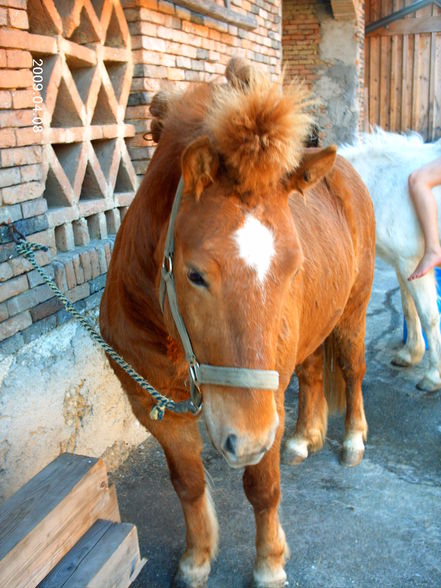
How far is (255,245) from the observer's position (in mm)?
1461

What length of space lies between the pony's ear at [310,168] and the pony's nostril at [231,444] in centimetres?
76

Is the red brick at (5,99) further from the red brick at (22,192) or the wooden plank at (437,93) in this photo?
the wooden plank at (437,93)

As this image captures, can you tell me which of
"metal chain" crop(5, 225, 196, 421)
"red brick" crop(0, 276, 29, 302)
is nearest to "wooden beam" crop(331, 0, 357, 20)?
"red brick" crop(0, 276, 29, 302)

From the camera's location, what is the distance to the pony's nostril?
1448 millimetres

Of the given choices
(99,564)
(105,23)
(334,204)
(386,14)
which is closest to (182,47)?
(105,23)

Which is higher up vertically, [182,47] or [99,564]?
[182,47]

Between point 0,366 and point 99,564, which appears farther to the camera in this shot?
point 0,366

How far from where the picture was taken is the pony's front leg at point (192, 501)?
2.35 m

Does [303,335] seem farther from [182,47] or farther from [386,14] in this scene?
[386,14]

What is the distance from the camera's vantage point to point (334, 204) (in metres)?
2.88

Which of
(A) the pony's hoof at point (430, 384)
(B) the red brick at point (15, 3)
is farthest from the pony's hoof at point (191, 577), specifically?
(B) the red brick at point (15, 3)

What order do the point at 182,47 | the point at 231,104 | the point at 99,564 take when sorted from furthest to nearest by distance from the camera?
the point at 182,47 < the point at 99,564 < the point at 231,104

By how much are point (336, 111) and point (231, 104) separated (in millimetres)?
9352

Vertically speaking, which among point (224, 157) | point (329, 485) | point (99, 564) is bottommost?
point (329, 485)
